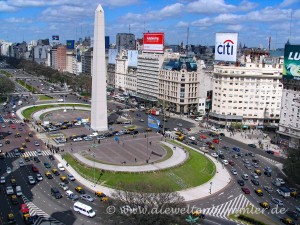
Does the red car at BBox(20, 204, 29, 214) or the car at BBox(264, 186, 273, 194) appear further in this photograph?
the car at BBox(264, 186, 273, 194)

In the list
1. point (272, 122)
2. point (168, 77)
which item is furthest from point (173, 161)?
point (168, 77)

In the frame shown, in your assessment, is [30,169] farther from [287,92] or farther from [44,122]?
[287,92]

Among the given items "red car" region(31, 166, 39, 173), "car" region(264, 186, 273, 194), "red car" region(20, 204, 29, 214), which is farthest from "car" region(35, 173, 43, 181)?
"car" region(264, 186, 273, 194)

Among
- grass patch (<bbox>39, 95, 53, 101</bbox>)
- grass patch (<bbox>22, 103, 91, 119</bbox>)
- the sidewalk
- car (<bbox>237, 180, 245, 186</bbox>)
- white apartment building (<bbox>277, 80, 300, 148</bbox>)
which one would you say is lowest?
the sidewalk

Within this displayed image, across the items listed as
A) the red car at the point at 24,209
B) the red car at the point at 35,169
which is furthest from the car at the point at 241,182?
the red car at the point at 35,169

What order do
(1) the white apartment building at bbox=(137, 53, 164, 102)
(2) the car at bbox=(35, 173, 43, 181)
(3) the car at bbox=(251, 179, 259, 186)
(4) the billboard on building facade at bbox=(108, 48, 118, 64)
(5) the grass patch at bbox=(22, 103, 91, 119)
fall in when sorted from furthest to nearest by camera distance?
(4) the billboard on building facade at bbox=(108, 48, 118, 64) → (1) the white apartment building at bbox=(137, 53, 164, 102) → (5) the grass patch at bbox=(22, 103, 91, 119) → (3) the car at bbox=(251, 179, 259, 186) → (2) the car at bbox=(35, 173, 43, 181)

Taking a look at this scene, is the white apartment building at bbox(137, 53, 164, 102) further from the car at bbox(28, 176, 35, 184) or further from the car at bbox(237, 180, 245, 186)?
the car at bbox(28, 176, 35, 184)

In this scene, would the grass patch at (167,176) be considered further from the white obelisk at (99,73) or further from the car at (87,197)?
the white obelisk at (99,73)

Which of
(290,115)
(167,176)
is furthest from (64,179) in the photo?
(290,115)
